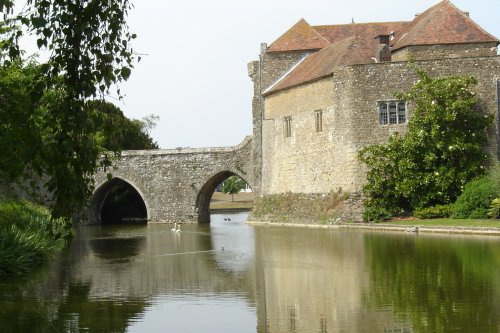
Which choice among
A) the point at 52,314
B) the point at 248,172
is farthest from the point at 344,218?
the point at 52,314

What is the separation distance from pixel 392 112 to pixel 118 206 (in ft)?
84.8

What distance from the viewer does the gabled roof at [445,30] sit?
37469 mm

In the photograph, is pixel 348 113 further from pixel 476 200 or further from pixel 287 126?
pixel 476 200

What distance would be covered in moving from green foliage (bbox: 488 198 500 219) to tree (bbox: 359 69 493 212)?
3.03m

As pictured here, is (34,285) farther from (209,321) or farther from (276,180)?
(276,180)

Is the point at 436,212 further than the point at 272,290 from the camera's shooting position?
Yes

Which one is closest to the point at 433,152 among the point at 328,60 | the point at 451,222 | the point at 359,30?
the point at 451,222

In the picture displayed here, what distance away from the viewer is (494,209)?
29875 mm

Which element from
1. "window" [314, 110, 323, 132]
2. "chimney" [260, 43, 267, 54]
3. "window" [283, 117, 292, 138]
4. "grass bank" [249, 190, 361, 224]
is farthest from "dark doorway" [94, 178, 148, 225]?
"window" [314, 110, 323, 132]

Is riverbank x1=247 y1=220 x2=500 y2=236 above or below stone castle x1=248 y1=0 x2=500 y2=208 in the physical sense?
below

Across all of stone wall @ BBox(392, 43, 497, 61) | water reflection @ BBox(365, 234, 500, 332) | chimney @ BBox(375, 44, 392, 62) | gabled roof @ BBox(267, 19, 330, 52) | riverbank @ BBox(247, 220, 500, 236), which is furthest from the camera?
gabled roof @ BBox(267, 19, 330, 52)

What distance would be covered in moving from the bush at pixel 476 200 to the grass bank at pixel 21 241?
15218mm

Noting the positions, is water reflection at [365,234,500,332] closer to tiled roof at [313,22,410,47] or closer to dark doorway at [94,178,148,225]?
tiled roof at [313,22,410,47]

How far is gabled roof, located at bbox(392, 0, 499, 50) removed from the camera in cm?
3747
